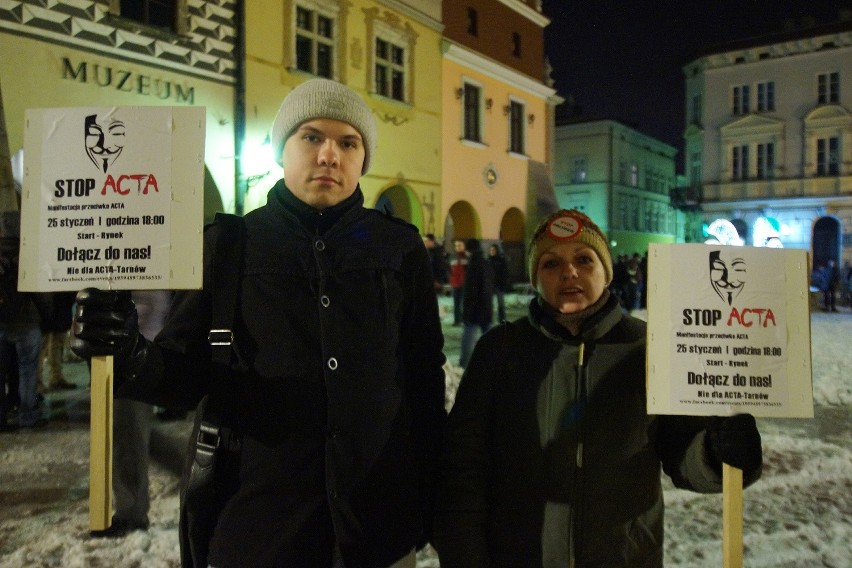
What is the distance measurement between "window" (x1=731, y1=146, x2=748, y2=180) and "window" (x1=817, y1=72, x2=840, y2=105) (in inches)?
167

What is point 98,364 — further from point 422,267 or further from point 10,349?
point 10,349

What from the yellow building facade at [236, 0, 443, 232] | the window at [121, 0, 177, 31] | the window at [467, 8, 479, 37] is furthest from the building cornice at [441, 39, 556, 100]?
the window at [121, 0, 177, 31]

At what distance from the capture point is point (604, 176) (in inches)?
1585

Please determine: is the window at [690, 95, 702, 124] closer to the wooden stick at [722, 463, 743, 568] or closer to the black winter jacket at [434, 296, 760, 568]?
the black winter jacket at [434, 296, 760, 568]

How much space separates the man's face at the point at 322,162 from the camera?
6.43 ft

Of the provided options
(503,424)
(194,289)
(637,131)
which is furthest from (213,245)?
(637,131)

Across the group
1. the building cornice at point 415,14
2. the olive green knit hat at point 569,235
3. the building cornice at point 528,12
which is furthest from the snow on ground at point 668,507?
the building cornice at point 528,12

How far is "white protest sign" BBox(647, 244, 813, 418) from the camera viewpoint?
1.97m

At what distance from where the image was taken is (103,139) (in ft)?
6.56

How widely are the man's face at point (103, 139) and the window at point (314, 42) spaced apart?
13.4 meters

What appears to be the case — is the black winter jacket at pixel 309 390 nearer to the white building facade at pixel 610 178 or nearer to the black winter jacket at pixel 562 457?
the black winter jacket at pixel 562 457

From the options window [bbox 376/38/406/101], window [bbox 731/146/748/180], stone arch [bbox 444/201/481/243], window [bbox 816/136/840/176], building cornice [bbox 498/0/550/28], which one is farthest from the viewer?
window [bbox 731/146/748/180]

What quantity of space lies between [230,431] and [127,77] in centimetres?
1115

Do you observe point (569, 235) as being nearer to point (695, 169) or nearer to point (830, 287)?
point (830, 287)
